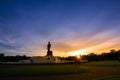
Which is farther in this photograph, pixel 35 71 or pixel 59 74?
pixel 35 71

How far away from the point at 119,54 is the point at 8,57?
49111mm

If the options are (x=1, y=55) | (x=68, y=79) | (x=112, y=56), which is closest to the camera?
(x=68, y=79)

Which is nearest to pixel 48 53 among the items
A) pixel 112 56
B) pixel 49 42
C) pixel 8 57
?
pixel 49 42

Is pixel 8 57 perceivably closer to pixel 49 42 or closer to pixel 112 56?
pixel 49 42

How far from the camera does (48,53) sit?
64250mm

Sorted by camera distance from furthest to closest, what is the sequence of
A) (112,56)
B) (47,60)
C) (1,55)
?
1. (112,56)
2. (1,55)
3. (47,60)

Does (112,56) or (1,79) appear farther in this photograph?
(112,56)

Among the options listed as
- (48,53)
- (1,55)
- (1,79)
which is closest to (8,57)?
(1,55)

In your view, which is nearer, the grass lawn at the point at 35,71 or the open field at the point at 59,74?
the open field at the point at 59,74

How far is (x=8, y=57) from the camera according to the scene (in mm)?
78125

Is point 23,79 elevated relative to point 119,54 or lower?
lower

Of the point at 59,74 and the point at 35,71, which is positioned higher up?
the point at 35,71

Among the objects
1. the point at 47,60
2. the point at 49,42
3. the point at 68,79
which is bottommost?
the point at 68,79

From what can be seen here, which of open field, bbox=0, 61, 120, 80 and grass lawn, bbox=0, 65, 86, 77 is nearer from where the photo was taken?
open field, bbox=0, 61, 120, 80
